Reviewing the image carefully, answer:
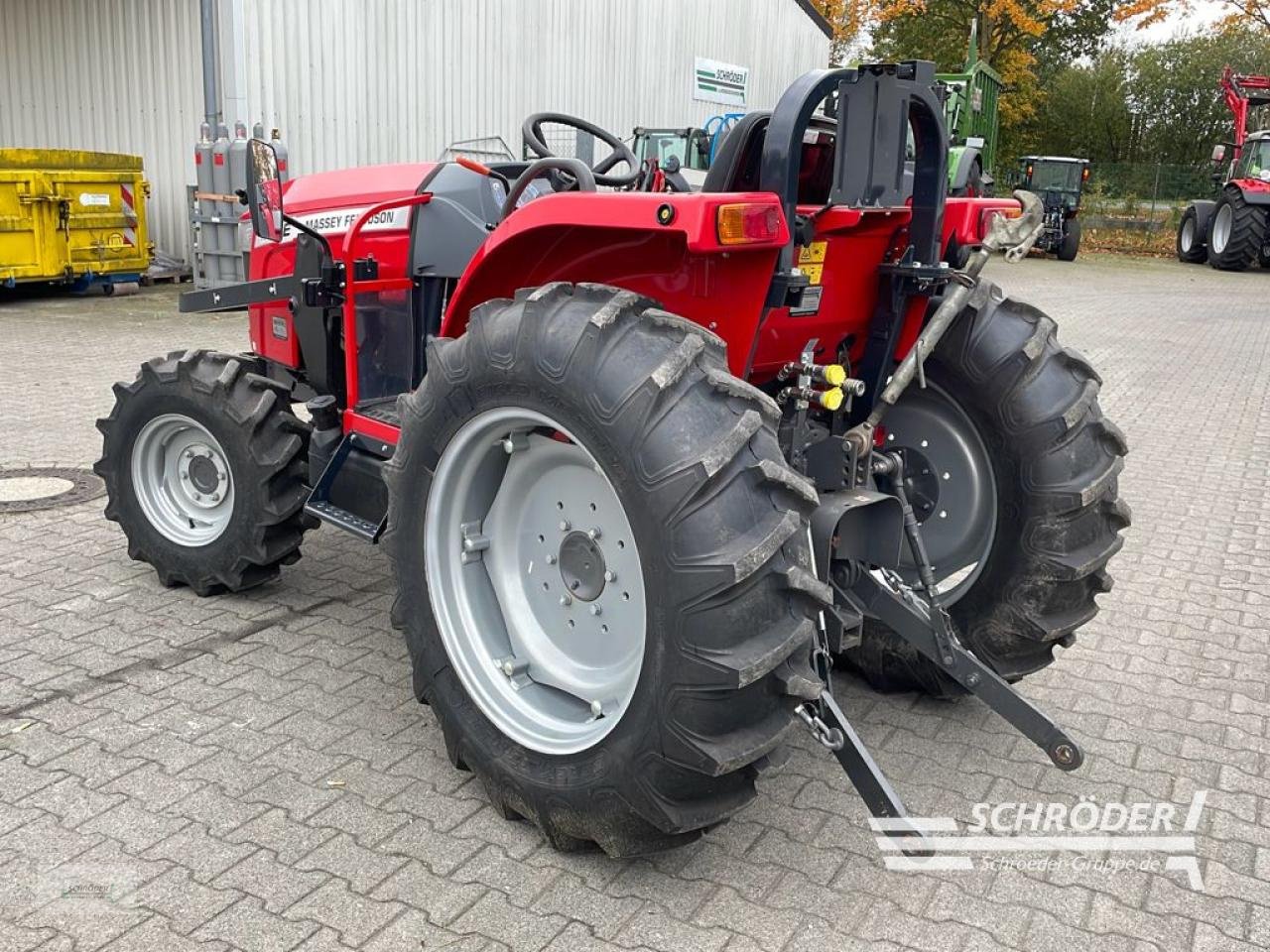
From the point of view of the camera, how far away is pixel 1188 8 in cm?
2939

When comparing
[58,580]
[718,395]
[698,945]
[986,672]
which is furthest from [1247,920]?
[58,580]

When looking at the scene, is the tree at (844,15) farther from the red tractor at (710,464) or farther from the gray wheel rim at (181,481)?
the red tractor at (710,464)

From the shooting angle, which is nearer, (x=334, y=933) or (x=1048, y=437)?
(x=334, y=933)

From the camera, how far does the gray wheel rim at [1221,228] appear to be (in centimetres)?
2233

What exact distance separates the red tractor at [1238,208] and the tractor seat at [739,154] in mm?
22094

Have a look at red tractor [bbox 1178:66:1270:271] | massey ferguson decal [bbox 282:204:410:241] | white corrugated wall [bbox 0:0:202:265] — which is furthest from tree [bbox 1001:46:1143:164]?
massey ferguson decal [bbox 282:204:410:241]

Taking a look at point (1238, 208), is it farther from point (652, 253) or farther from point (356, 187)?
point (652, 253)

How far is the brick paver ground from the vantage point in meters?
2.53

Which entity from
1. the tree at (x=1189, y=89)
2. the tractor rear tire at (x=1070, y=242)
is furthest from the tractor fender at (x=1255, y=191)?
the tree at (x=1189, y=89)

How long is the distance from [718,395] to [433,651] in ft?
3.60

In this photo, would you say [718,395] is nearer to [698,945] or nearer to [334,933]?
[698,945]

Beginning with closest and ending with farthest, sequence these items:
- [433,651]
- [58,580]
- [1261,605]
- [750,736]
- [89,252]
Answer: [750,736]
[433,651]
[58,580]
[1261,605]
[89,252]

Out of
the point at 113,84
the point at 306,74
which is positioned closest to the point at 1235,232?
the point at 306,74

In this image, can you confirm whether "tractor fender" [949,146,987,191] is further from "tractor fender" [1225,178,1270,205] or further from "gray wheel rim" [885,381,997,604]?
"tractor fender" [1225,178,1270,205]
